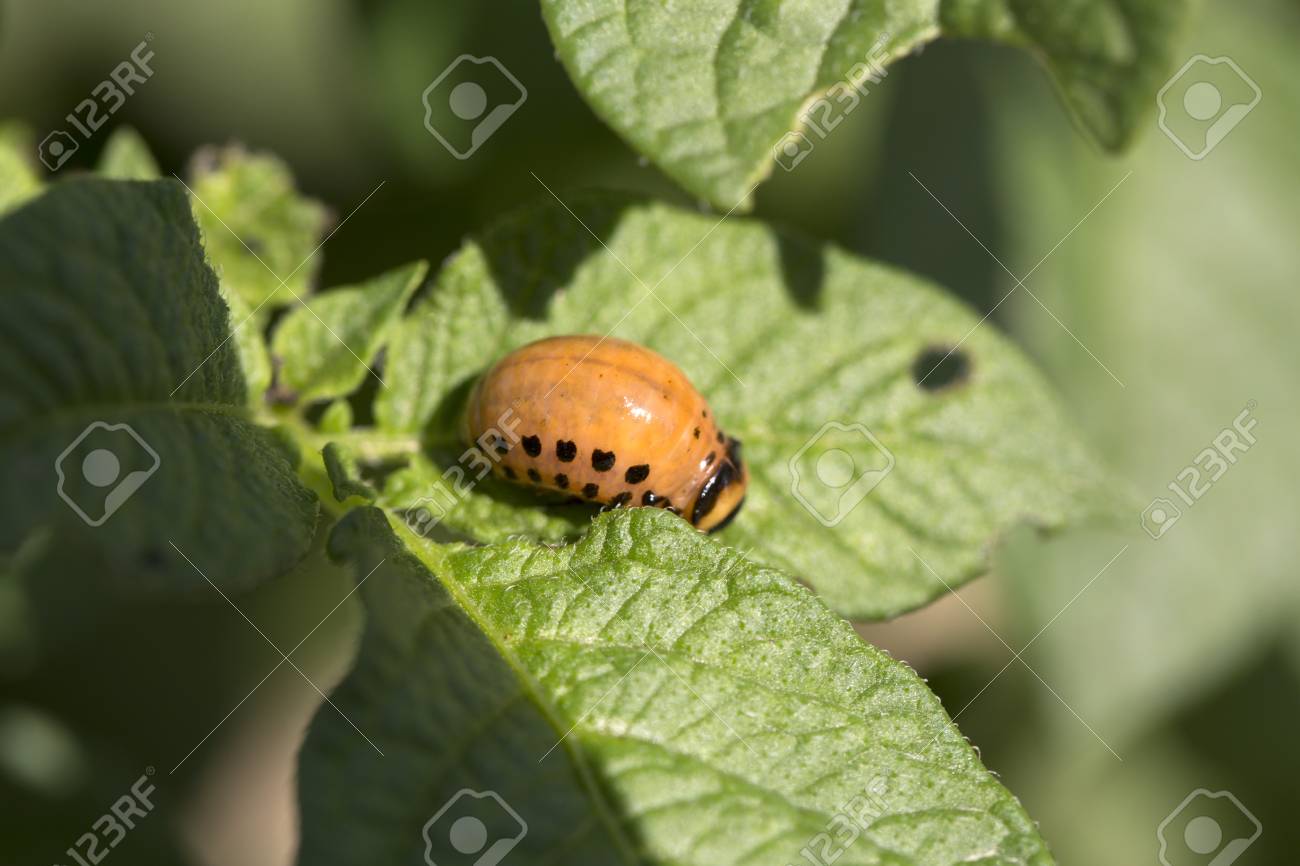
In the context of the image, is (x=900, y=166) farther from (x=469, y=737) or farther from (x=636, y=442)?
(x=469, y=737)

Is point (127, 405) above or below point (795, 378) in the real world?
below

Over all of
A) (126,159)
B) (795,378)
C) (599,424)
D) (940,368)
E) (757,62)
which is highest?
(757,62)

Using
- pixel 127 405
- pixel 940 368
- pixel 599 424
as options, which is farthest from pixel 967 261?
pixel 127 405

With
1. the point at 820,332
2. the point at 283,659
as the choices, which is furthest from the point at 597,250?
the point at 283,659

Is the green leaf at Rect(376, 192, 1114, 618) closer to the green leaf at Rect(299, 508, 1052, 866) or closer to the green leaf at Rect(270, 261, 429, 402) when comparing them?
the green leaf at Rect(270, 261, 429, 402)

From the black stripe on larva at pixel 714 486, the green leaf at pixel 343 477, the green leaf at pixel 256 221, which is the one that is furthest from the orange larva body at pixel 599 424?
the green leaf at pixel 256 221

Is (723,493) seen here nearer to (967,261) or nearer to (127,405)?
(127,405)

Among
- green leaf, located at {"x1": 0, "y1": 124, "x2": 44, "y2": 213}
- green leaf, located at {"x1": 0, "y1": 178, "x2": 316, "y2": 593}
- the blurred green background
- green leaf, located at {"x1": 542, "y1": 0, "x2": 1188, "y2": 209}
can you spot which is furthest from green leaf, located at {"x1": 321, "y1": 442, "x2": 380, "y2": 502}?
the blurred green background
